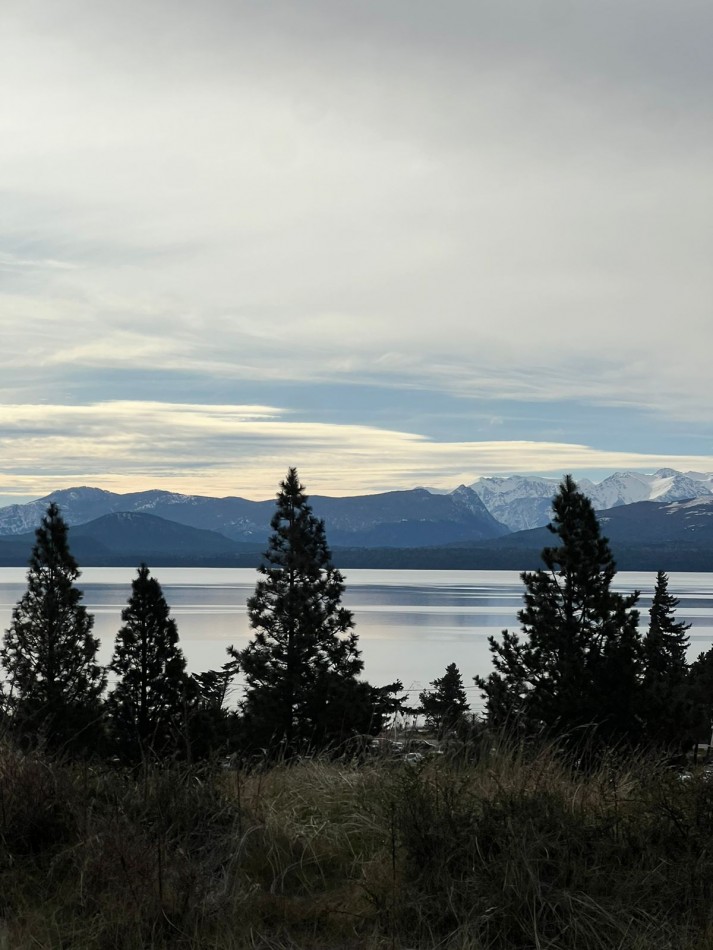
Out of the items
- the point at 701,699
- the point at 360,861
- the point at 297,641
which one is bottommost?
the point at 701,699

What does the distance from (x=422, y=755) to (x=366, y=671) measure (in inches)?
3952

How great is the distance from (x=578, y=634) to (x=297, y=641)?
46.3ft

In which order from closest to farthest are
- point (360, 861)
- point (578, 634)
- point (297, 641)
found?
point (360, 861)
point (578, 634)
point (297, 641)

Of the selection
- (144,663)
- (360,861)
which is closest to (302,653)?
(144,663)

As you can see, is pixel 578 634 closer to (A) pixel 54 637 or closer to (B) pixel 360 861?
(A) pixel 54 637

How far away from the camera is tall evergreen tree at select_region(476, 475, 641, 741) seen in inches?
1314

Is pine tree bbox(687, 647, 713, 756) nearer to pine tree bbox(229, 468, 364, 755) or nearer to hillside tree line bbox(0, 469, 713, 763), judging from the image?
hillside tree line bbox(0, 469, 713, 763)

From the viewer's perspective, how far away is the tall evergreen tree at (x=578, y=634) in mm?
33375

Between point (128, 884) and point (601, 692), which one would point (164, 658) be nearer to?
point (601, 692)

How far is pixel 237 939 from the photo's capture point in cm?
474

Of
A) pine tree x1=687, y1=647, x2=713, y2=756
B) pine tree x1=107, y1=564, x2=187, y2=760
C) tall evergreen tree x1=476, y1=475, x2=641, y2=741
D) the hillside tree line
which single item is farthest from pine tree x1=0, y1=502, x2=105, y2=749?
pine tree x1=687, y1=647, x2=713, y2=756

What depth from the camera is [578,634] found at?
3597 centimetres

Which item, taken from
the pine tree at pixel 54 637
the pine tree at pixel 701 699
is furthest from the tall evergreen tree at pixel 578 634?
the pine tree at pixel 54 637

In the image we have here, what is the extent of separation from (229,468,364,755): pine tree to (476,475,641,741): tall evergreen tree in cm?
890
